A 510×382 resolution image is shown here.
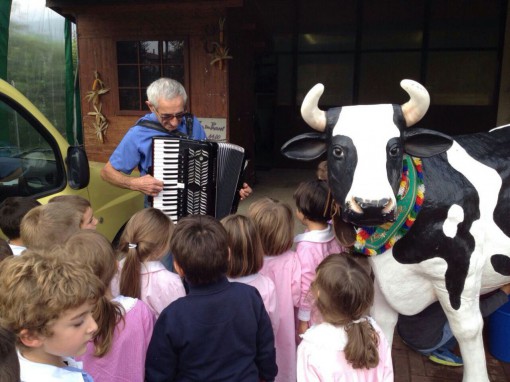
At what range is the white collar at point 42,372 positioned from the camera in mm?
1299

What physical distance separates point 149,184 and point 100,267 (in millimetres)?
1096

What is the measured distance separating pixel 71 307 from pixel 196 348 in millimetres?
573

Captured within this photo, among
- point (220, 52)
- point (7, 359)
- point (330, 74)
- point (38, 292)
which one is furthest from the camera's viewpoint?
point (330, 74)

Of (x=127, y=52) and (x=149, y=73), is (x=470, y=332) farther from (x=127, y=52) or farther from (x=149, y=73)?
(x=127, y=52)

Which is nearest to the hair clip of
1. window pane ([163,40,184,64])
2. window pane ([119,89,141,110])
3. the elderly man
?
the elderly man

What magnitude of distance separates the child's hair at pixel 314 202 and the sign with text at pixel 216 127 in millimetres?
4301

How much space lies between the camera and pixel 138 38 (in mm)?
6770

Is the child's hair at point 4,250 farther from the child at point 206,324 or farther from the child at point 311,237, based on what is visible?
the child at point 311,237

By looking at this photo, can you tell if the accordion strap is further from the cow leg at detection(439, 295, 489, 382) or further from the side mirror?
the cow leg at detection(439, 295, 489, 382)

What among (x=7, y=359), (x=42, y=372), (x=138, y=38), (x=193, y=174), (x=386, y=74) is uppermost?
(x=138, y=38)

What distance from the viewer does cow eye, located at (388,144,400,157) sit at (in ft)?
6.79

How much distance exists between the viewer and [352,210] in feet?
6.40

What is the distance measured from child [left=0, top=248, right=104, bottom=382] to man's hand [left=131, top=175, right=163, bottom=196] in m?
1.43

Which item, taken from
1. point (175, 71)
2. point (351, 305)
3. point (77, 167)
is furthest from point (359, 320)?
point (175, 71)
